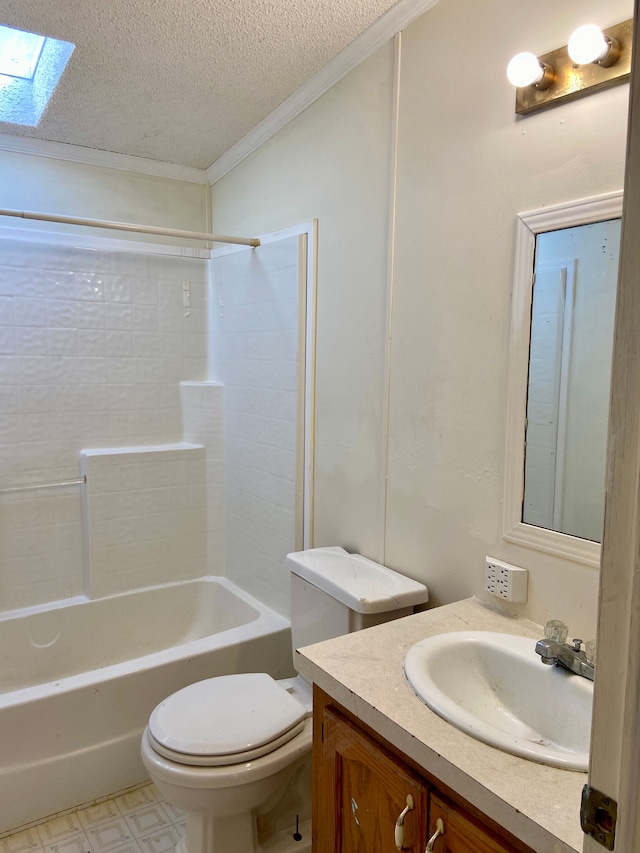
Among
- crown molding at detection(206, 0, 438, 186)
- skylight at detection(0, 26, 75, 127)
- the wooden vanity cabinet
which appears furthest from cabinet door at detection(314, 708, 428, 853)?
skylight at detection(0, 26, 75, 127)

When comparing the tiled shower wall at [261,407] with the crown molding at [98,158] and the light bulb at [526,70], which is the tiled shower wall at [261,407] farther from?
the light bulb at [526,70]

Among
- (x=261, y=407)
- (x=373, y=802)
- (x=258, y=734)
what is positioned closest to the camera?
(x=373, y=802)

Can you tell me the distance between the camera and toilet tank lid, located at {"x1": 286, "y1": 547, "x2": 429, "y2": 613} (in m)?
1.60

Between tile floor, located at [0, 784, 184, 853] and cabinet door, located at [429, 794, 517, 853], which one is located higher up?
cabinet door, located at [429, 794, 517, 853]

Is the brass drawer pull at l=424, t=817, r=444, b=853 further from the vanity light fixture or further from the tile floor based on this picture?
the vanity light fixture

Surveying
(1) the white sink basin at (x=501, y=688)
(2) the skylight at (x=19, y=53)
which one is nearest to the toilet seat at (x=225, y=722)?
(1) the white sink basin at (x=501, y=688)

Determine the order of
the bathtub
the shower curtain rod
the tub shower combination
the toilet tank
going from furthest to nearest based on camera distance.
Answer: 1. the tub shower combination
2. the shower curtain rod
3. the bathtub
4. the toilet tank

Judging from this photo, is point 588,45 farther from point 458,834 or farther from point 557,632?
point 458,834

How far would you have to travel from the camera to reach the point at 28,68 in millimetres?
2086

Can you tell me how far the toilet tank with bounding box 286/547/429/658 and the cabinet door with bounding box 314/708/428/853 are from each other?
436 millimetres

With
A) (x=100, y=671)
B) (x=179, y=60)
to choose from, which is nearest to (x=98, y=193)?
(x=179, y=60)

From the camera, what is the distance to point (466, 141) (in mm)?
1526

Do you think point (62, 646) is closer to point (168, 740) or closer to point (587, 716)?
point (168, 740)

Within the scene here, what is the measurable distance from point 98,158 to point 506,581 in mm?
2472
